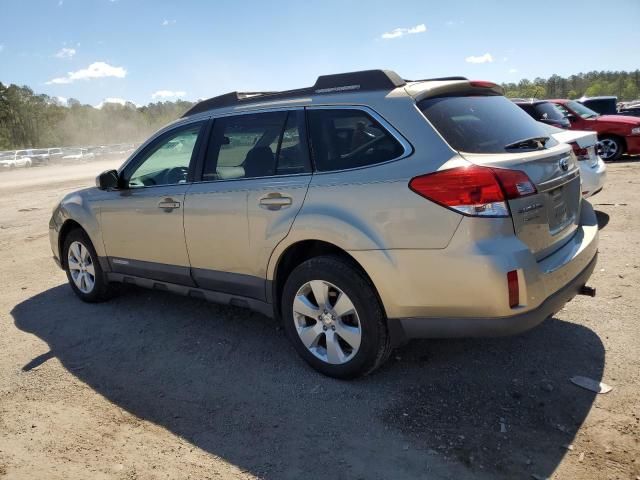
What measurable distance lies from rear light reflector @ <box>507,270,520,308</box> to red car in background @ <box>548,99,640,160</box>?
464 inches

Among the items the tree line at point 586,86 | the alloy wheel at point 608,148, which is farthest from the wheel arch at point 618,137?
the tree line at point 586,86

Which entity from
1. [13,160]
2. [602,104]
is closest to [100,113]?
[13,160]

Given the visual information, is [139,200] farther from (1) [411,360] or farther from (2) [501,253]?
(2) [501,253]

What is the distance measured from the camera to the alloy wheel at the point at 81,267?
5309 millimetres

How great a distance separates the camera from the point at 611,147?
13.7 metres

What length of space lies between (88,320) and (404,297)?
333cm

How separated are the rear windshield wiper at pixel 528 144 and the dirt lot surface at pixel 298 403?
1441mm

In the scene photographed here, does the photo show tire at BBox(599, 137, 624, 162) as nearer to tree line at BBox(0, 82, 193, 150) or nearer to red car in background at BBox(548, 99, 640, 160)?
red car in background at BBox(548, 99, 640, 160)

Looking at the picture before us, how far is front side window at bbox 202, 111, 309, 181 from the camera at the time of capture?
362 cm

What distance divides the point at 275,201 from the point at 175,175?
130 cm

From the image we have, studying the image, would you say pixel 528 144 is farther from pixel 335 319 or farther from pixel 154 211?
pixel 154 211

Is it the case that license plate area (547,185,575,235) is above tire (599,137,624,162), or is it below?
above

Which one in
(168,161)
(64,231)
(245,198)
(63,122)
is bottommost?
(64,231)

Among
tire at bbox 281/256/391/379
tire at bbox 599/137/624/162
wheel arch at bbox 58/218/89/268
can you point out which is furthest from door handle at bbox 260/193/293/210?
tire at bbox 599/137/624/162
